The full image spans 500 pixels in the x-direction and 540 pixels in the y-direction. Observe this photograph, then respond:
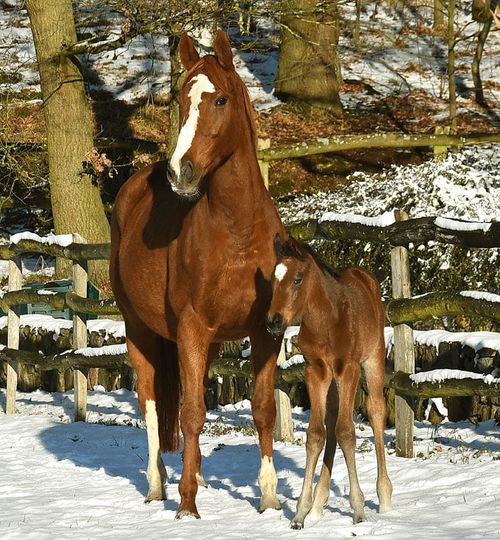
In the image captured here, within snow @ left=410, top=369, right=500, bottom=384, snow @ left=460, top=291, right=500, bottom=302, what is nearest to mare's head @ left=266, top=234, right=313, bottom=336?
snow @ left=460, top=291, right=500, bottom=302

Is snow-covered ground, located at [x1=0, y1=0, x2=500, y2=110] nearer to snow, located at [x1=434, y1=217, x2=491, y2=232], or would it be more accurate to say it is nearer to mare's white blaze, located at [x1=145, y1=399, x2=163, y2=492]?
snow, located at [x1=434, y1=217, x2=491, y2=232]

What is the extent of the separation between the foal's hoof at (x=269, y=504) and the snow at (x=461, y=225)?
8.17 feet

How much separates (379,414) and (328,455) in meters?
0.41

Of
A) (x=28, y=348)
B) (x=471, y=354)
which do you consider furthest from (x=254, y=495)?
(x=28, y=348)

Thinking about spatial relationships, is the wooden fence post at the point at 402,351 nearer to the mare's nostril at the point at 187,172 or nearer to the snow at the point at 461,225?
the snow at the point at 461,225

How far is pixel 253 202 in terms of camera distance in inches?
250

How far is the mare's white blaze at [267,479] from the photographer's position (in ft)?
21.0

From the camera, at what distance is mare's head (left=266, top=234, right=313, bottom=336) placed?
5.39m

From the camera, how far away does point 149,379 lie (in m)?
7.62

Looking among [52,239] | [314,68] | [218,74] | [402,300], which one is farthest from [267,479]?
[314,68]

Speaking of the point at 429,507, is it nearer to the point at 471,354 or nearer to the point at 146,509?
the point at 146,509

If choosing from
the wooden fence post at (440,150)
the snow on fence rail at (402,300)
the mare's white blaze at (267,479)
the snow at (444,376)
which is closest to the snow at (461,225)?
the snow on fence rail at (402,300)

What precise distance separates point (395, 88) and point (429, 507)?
20.2 m

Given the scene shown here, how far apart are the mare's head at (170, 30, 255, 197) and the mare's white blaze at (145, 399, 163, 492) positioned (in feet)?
6.67
